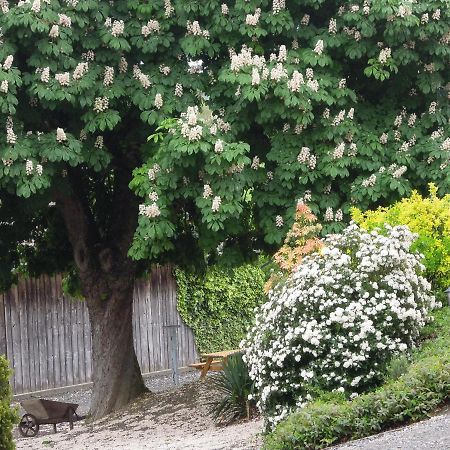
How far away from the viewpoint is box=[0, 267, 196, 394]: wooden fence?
20.8m

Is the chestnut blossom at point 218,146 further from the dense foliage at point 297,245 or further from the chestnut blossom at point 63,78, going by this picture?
the chestnut blossom at point 63,78

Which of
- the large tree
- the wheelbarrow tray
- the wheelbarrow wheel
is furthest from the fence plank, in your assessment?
the large tree

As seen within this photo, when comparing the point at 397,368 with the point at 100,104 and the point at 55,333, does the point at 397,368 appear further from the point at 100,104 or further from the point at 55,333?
the point at 55,333

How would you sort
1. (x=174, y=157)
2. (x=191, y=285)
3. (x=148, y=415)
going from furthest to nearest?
(x=191, y=285)
(x=148, y=415)
(x=174, y=157)

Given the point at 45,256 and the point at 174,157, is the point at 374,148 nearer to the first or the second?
the point at 174,157

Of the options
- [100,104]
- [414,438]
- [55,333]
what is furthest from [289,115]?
[55,333]

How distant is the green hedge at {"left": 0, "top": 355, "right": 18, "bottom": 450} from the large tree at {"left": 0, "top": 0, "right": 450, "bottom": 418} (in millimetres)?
3310

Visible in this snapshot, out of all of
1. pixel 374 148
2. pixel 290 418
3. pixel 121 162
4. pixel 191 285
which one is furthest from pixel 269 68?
pixel 191 285

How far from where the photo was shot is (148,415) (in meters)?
14.9

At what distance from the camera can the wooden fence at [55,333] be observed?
2080 cm

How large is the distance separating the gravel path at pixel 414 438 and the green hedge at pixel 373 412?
0.68 ft

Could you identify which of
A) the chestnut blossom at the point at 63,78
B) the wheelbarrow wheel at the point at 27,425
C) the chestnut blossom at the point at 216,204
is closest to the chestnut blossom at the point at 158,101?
the chestnut blossom at the point at 63,78

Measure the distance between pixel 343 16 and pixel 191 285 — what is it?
12114 millimetres

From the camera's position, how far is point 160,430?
545 inches
